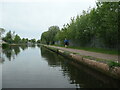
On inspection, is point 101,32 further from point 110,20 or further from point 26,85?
point 26,85

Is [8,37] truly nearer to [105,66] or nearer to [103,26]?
[103,26]

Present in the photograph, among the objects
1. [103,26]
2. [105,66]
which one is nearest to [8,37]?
[103,26]

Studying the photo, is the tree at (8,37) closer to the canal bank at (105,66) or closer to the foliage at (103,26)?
the foliage at (103,26)

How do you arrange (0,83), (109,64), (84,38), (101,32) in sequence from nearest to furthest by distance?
(0,83)
(109,64)
(101,32)
(84,38)

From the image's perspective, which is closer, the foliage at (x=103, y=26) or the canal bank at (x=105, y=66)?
the canal bank at (x=105, y=66)

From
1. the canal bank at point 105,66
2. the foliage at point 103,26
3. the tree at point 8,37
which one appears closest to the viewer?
the canal bank at point 105,66

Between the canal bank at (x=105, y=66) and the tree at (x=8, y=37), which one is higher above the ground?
the tree at (x=8, y=37)

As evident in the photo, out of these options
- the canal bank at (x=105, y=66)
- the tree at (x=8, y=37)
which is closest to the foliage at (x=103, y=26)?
the canal bank at (x=105, y=66)

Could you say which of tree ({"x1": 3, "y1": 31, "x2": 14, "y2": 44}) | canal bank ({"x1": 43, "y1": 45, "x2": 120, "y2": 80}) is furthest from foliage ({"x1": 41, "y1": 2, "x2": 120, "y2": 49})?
tree ({"x1": 3, "y1": 31, "x2": 14, "y2": 44})

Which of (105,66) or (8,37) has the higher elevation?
(8,37)

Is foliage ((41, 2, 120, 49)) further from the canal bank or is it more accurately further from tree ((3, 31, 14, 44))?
tree ((3, 31, 14, 44))

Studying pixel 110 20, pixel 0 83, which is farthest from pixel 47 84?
pixel 110 20

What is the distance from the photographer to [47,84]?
6176 millimetres

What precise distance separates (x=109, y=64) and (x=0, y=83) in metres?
5.11
